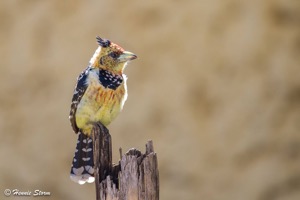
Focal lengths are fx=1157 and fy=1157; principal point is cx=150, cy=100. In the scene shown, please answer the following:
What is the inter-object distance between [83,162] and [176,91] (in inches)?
124

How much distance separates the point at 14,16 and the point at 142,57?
942mm

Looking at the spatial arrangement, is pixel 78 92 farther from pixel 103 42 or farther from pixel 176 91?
pixel 176 91

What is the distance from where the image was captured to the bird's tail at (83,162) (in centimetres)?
488

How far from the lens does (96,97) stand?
4941 millimetres

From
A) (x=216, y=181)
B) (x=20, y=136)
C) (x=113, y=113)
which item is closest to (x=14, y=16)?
(x=20, y=136)

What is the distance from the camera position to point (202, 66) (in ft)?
26.2

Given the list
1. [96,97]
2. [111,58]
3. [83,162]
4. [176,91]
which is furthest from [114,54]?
[176,91]

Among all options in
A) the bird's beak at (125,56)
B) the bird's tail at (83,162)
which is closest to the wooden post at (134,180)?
the bird's tail at (83,162)

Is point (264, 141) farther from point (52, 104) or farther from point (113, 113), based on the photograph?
point (113, 113)

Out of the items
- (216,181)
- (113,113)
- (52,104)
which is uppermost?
(52,104)

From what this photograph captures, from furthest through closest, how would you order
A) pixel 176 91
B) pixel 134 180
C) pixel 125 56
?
pixel 176 91
pixel 125 56
pixel 134 180

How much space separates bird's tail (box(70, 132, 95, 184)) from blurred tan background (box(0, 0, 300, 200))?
2.96 m

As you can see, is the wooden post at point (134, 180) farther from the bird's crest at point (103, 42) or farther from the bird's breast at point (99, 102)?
the bird's crest at point (103, 42)

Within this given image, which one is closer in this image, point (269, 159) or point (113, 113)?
point (113, 113)
